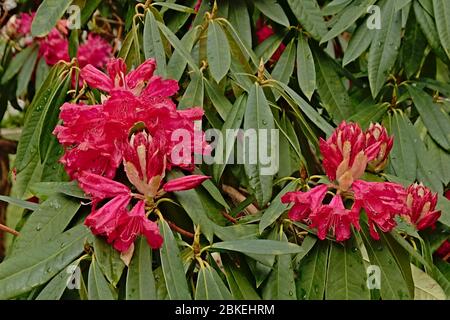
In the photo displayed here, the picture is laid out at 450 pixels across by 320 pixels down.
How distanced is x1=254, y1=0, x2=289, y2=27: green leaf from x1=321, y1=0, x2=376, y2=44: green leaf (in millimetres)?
88

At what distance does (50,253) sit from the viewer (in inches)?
36.4

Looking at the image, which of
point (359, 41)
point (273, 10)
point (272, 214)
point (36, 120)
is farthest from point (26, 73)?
point (272, 214)

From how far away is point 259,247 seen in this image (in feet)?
3.02

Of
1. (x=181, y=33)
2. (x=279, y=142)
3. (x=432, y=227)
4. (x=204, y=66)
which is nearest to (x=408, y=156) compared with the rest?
(x=432, y=227)

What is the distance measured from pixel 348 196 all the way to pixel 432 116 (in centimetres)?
57

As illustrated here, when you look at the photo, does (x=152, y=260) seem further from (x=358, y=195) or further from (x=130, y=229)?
(x=358, y=195)

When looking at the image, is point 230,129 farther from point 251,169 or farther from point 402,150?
point 402,150

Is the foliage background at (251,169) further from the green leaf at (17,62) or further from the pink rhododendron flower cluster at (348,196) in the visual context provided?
the green leaf at (17,62)

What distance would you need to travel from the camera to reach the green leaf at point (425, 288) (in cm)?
104

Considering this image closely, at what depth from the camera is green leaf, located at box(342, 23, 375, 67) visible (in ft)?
4.58

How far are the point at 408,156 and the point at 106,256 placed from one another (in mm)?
709

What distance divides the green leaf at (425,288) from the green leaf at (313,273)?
17cm

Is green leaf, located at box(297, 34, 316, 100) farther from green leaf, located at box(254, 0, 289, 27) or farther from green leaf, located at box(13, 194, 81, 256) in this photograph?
green leaf, located at box(13, 194, 81, 256)
